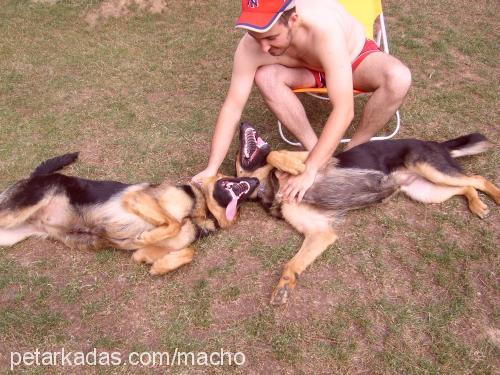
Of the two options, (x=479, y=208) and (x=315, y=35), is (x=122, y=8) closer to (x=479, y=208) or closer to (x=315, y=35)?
(x=315, y=35)

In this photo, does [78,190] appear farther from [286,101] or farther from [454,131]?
[454,131]

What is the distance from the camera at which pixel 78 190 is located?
3812 millimetres

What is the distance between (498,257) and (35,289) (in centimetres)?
414

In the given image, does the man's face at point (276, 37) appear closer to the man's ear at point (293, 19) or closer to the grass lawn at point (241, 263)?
the man's ear at point (293, 19)

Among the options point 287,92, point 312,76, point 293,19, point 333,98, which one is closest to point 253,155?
point 287,92

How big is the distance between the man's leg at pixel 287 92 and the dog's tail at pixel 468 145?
1.49 metres

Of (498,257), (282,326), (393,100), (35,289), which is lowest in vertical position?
(498,257)

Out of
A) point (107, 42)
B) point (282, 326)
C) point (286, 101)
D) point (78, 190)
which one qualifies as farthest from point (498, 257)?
point (107, 42)

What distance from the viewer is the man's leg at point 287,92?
424 cm

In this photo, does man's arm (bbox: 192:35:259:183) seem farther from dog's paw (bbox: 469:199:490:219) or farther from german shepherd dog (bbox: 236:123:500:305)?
dog's paw (bbox: 469:199:490:219)

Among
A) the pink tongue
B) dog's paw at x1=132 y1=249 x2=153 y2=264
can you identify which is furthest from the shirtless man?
dog's paw at x1=132 y1=249 x2=153 y2=264

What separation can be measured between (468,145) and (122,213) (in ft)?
11.9

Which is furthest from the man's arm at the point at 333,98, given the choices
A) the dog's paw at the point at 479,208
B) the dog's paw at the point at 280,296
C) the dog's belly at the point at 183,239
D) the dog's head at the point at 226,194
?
the dog's paw at the point at 479,208

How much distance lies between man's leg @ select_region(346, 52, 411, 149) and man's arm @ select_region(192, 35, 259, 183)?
1.15m
